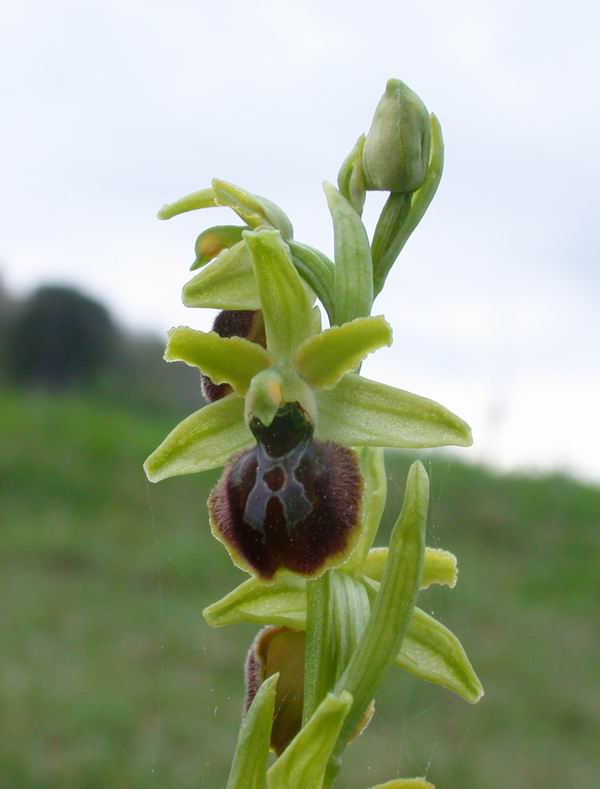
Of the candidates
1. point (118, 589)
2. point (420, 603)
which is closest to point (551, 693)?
point (420, 603)

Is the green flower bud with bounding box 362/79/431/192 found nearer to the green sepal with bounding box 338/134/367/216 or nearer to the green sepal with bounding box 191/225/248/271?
the green sepal with bounding box 338/134/367/216

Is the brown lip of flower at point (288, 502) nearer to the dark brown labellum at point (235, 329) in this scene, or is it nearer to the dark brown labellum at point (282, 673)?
the dark brown labellum at point (235, 329)

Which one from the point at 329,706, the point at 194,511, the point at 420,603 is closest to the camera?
the point at 329,706

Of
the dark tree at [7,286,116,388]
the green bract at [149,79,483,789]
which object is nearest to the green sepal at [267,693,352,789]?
the green bract at [149,79,483,789]

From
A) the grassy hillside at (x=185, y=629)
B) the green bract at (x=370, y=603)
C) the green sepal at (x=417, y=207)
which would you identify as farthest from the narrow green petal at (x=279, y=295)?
the grassy hillside at (x=185, y=629)

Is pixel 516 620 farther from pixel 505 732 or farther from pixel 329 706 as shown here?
pixel 329 706

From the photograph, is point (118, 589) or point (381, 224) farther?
point (118, 589)

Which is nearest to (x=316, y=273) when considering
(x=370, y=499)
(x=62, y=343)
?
(x=370, y=499)
